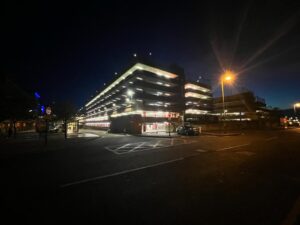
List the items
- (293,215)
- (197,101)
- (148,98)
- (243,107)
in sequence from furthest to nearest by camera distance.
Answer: (243,107), (197,101), (148,98), (293,215)

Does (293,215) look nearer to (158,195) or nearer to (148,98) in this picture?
(158,195)

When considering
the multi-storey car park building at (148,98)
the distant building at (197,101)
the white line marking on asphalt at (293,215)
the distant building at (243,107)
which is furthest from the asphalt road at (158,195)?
the distant building at (243,107)

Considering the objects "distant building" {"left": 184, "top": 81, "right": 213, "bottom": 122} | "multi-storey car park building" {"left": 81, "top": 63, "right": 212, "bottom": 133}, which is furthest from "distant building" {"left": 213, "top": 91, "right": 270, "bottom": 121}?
"multi-storey car park building" {"left": 81, "top": 63, "right": 212, "bottom": 133}

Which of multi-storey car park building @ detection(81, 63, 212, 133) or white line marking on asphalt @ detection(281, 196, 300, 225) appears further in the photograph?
multi-storey car park building @ detection(81, 63, 212, 133)

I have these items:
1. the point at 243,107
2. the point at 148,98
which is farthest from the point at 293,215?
the point at 243,107

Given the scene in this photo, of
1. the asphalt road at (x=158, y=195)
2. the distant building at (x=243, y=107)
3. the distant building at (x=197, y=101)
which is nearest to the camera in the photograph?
the asphalt road at (x=158, y=195)

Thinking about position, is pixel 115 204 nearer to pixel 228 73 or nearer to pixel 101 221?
pixel 101 221

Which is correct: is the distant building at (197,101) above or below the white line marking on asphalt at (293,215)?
above

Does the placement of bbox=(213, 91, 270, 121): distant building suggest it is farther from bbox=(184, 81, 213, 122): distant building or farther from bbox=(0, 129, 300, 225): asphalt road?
bbox=(0, 129, 300, 225): asphalt road

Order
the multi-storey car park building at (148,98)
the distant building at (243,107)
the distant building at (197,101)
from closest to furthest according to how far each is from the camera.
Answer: the multi-storey car park building at (148,98) < the distant building at (197,101) < the distant building at (243,107)

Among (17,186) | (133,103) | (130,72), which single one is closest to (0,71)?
(17,186)

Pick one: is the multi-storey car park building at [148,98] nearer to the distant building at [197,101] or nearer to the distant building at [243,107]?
the distant building at [197,101]

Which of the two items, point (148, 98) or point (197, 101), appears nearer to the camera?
point (148, 98)

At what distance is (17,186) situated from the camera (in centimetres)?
639
